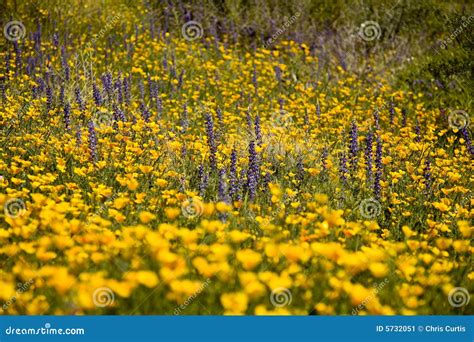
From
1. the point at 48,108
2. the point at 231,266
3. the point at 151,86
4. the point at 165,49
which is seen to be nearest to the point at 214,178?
the point at 231,266

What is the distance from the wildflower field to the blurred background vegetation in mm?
115

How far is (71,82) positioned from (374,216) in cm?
440

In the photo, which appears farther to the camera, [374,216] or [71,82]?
[71,82]

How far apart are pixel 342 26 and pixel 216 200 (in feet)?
24.9

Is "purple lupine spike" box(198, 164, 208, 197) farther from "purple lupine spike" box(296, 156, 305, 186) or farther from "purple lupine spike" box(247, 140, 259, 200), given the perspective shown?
"purple lupine spike" box(296, 156, 305, 186)

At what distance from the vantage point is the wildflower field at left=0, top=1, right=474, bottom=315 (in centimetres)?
279

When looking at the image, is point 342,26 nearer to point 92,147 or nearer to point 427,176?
point 427,176

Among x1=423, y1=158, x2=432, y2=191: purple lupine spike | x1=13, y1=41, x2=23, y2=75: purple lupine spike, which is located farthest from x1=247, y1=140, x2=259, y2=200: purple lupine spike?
x1=13, y1=41, x2=23, y2=75: purple lupine spike

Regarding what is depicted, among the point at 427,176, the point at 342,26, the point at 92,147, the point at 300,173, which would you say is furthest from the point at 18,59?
the point at 342,26

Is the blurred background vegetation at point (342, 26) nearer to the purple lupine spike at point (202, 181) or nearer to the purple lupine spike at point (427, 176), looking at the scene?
the purple lupine spike at point (427, 176)

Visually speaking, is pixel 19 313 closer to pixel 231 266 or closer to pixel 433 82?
pixel 231 266

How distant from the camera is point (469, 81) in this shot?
767 cm

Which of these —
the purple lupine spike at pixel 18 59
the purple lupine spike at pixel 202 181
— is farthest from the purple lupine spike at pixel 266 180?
the purple lupine spike at pixel 18 59

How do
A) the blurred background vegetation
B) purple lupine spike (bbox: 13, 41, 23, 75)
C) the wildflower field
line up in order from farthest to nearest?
the blurred background vegetation < purple lupine spike (bbox: 13, 41, 23, 75) < the wildflower field
